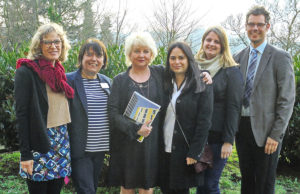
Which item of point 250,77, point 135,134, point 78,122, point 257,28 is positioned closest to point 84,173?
point 78,122

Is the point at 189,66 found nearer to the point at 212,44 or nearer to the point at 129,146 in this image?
the point at 212,44

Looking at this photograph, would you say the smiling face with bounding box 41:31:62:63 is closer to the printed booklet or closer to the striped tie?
the printed booklet

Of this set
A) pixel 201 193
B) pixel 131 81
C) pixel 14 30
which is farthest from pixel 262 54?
pixel 14 30

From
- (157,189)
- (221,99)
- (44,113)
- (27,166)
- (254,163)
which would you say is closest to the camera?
(27,166)

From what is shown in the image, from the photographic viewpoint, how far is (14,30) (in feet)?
49.4

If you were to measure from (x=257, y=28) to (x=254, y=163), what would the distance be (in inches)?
62.0

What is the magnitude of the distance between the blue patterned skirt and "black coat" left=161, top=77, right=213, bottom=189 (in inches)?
41.6

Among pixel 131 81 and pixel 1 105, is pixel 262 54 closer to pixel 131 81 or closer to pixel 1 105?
pixel 131 81

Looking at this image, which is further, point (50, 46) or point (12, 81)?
point (12, 81)

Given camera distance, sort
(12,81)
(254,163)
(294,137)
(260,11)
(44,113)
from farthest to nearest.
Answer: (294,137), (12,81), (254,163), (260,11), (44,113)

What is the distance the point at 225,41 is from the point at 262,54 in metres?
0.50

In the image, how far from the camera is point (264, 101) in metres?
2.93

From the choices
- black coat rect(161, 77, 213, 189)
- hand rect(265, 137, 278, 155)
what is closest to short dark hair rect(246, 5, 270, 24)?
black coat rect(161, 77, 213, 189)

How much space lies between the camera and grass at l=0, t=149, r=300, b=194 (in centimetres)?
447
